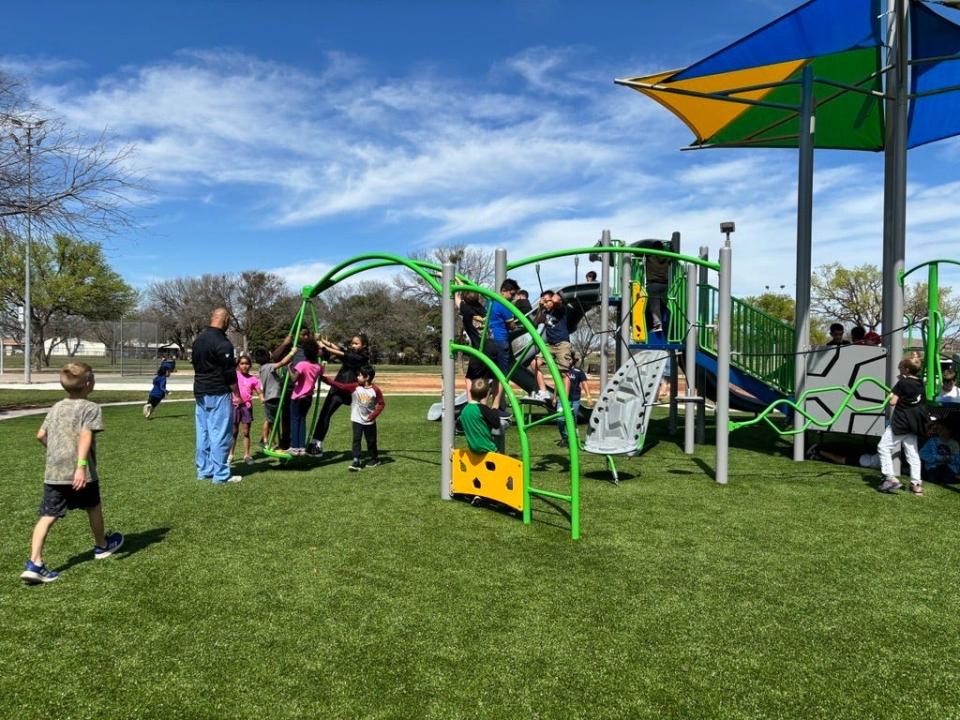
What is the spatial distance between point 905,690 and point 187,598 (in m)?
3.88

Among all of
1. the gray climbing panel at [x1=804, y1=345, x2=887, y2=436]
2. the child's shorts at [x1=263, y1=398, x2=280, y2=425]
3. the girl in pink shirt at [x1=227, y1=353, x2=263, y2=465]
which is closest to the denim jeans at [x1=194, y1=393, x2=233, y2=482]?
the girl in pink shirt at [x1=227, y1=353, x2=263, y2=465]

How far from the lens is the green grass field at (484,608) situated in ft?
10.0

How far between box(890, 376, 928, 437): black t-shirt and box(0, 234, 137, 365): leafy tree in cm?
4819

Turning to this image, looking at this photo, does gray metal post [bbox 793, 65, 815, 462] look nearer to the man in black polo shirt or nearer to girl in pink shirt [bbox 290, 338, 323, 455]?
girl in pink shirt [bbox 290, 338, 323, 455]

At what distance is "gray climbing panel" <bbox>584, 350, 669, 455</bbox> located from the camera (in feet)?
25.8

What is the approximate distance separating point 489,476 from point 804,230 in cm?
582

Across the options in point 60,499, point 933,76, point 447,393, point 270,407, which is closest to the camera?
point 60,499

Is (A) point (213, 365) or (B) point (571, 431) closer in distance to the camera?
(B) point (571, 431)

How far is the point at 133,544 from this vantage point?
527 cm

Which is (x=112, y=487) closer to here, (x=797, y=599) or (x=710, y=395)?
(x=797, y=599)

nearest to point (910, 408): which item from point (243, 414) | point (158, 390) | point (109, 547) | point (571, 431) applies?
point (571, 431)

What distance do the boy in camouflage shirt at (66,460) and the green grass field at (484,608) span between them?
24 cm

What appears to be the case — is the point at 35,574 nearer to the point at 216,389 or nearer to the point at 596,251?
the point at 216,389

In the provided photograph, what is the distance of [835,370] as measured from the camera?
948 centimetres
